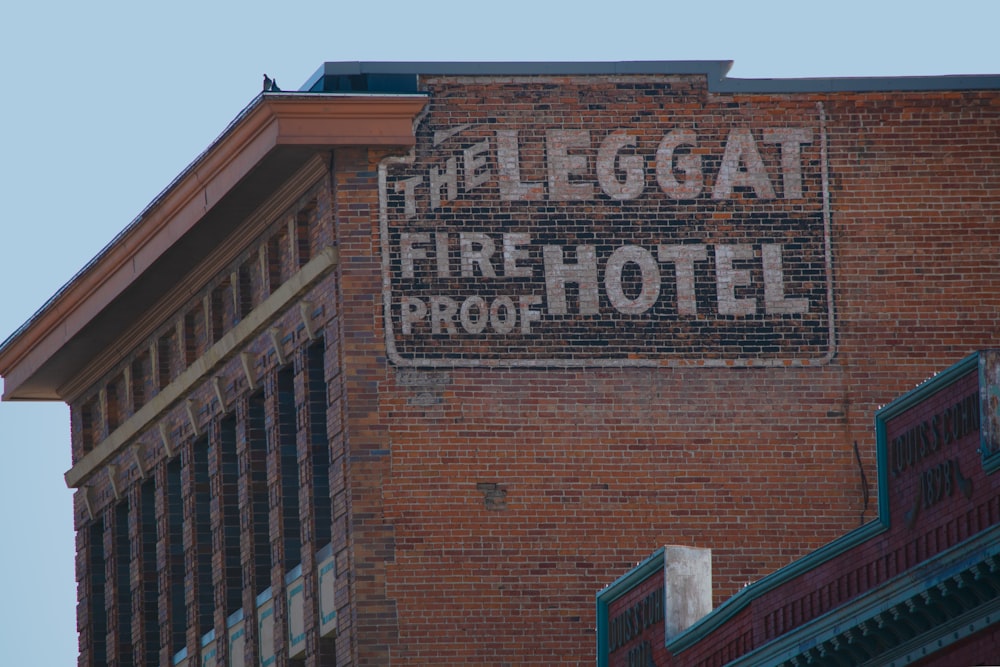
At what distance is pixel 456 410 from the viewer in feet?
127

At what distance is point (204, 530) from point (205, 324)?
304cm

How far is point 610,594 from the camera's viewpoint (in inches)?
1346

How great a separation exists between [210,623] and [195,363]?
151 inches

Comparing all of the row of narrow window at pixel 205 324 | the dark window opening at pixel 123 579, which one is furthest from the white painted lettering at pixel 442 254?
the dark window opening at pixel 123 579

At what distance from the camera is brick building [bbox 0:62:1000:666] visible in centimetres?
3841

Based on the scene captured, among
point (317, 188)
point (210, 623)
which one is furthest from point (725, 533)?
point (210, 623)

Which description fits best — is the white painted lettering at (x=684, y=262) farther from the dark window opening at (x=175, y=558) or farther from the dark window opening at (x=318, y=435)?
the dark window opening at (x=175, y=558)

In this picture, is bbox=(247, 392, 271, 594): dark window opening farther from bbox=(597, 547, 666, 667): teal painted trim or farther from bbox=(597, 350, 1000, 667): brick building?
bbox=(597, 350, 1000, 667): brick building

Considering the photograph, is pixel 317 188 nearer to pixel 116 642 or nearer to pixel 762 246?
pixel 762 246

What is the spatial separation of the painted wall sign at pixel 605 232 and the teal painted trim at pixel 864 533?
307 inches

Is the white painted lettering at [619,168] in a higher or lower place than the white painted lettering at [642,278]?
higher

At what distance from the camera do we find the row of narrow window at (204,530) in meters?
40.6

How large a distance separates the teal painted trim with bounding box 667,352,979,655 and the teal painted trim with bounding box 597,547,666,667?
1.24m

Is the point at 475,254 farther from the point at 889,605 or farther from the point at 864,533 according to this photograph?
the point at 889,605
